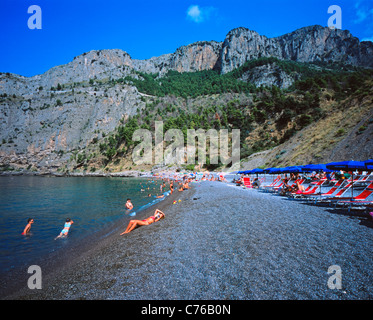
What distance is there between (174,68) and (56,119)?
326 feet

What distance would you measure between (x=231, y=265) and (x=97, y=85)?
131438 mm

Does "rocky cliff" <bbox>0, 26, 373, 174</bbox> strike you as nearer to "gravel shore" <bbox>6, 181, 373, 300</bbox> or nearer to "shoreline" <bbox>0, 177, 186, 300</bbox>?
"shoreline" <bbox>0, 177, 186, 300</bbox>

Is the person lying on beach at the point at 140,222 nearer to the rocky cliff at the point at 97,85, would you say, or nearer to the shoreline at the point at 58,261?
the shoreline at the point at 58,261

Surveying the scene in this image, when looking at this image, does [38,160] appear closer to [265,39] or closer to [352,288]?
[352,288]

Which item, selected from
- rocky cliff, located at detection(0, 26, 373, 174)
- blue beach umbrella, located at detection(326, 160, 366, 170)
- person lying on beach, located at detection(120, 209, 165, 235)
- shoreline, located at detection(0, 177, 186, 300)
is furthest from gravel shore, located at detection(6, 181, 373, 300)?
rocky cliff, located at detection(0, 26, 373, 174)

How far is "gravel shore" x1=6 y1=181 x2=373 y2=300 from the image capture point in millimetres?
3166

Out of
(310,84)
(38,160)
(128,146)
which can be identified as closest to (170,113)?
(128,146)

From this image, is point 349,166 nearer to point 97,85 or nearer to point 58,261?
point 58,261

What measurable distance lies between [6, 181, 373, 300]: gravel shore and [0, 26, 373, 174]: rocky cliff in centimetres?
9607

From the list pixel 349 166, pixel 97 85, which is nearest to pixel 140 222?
pixel 349 166

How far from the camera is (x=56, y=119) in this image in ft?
322

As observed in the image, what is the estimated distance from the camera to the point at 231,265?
13.0 ft

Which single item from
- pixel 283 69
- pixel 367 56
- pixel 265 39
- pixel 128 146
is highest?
pixel 265 39

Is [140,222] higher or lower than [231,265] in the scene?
lower
